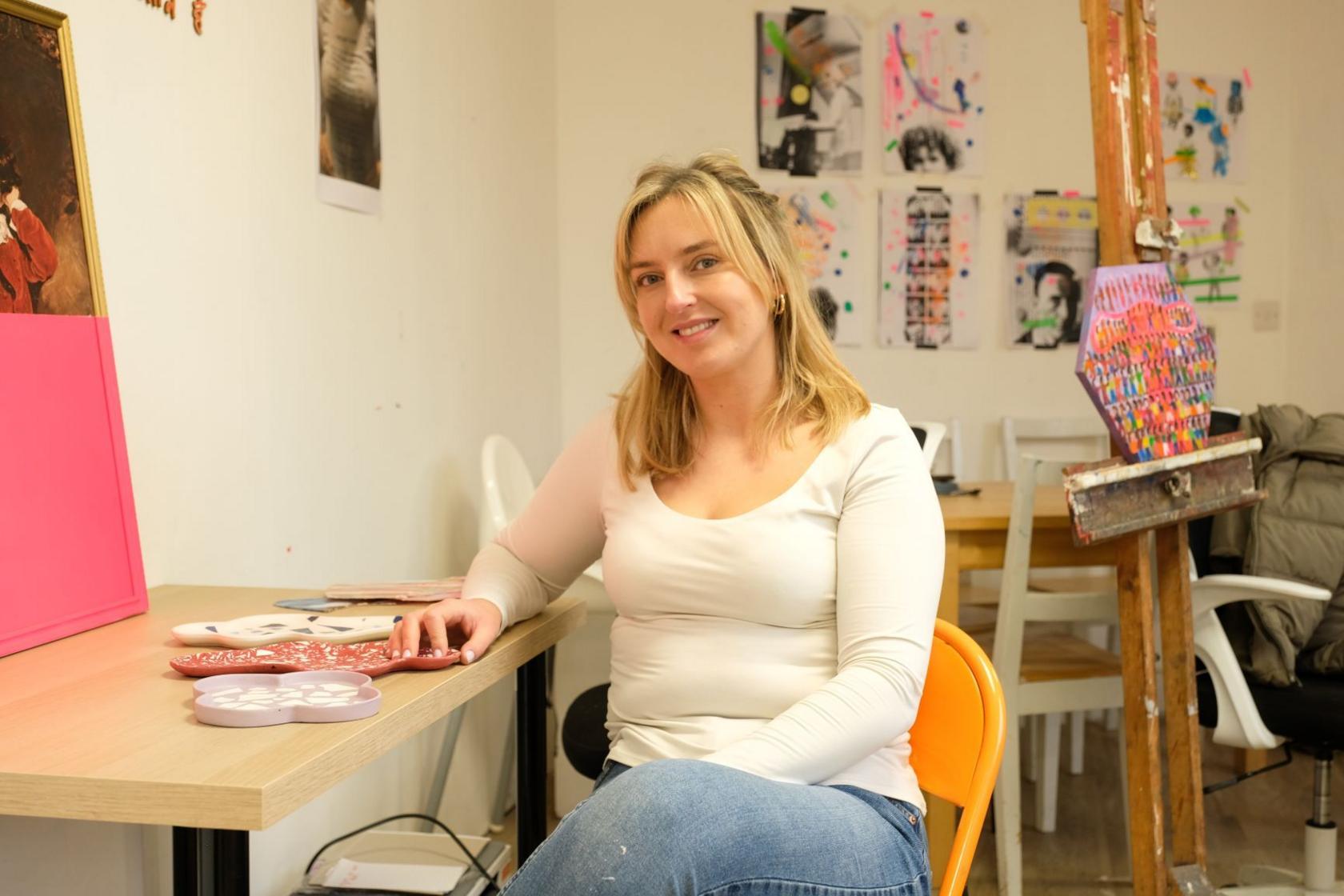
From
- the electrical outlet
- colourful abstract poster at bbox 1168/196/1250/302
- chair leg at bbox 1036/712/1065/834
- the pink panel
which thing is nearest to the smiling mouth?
the pink panel

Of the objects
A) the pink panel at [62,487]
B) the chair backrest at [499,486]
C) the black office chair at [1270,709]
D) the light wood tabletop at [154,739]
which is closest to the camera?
the light wood tabletop at [154,739]

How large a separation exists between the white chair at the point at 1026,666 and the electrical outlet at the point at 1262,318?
1855 mm

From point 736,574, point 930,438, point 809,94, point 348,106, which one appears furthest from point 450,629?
point 809,94

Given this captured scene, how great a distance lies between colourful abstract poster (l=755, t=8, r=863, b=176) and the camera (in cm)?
392

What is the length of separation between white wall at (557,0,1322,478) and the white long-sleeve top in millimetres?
2464

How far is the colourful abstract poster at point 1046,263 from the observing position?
402cm

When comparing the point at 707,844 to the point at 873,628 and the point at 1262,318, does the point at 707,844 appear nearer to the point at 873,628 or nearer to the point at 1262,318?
the point at 873,628

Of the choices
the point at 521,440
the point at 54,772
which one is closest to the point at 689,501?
the point at 54,772

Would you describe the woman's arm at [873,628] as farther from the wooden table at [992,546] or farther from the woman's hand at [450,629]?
the wooden table at [992,546]

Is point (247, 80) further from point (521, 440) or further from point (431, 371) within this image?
point (521, 440)

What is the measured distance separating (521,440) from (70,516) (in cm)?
202

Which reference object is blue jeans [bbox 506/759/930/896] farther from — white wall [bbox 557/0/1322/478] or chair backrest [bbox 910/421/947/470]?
white wall [bbox 557/0/1322/478]

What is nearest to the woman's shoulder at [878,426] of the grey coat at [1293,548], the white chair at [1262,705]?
the white chair at [1262,705]

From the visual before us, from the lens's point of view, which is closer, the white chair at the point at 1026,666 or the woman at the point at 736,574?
the woman at the point at 736,574
